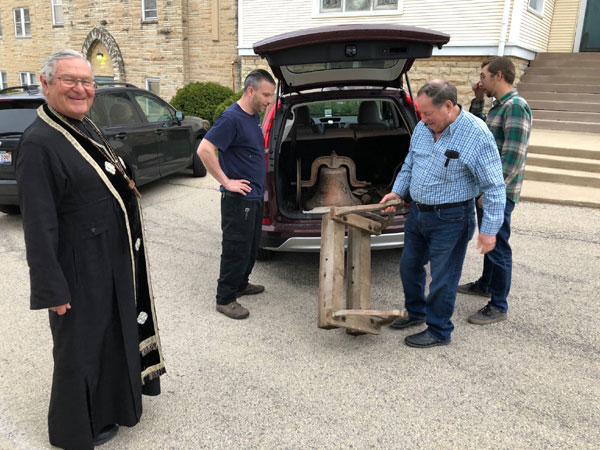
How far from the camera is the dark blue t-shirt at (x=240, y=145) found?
3.48 metres

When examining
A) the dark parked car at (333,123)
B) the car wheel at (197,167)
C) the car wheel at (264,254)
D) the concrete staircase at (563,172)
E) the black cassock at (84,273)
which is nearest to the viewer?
the black cassock at (84,273)

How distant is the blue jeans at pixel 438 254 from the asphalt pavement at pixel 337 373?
0.28 m

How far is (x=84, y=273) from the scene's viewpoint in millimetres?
2258

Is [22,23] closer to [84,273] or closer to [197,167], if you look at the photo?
[197,167]

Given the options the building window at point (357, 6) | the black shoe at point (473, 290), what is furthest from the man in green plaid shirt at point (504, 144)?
the building window at point (357, 6)

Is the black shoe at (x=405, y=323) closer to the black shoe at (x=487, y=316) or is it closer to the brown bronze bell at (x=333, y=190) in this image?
the black shoe at (x=487, y=316)

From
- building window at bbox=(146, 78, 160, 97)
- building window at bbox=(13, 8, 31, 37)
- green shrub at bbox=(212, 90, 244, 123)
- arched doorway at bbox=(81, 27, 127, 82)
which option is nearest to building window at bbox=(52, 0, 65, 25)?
arched doorway at bbox=(81, 27, 127, 82)

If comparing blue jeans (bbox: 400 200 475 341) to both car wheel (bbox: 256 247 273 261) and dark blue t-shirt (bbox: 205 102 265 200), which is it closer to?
dark blue t-shirt (bbox: 205 102 265 200)

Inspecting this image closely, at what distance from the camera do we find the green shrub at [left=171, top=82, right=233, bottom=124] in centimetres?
1313

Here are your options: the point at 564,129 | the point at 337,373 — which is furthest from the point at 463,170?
the point at 564,129

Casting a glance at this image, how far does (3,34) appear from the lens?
72.5 ft

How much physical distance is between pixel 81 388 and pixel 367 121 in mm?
4408

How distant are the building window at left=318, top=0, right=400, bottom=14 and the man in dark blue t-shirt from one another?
9.48 meters

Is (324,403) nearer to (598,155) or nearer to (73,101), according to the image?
(73,101)
